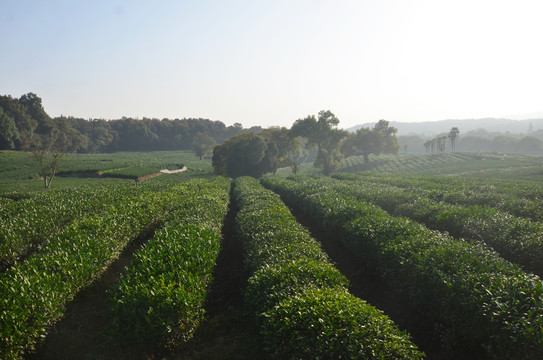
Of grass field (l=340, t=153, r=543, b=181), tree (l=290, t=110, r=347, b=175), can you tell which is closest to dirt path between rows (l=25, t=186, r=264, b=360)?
tree (l=290, t=110, r=347, b=175)

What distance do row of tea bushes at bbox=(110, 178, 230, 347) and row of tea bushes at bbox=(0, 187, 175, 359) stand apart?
150cm

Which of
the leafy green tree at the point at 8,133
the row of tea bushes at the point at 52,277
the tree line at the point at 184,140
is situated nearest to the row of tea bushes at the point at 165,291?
the row of tea bushes at the point at 52,277

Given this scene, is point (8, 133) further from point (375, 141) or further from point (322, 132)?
point (375, 141)

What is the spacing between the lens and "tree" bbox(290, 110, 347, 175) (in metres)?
63.0

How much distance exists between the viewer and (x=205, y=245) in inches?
414

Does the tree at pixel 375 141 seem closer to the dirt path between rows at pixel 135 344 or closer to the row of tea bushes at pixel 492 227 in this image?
the row of tea bushes at pixel 492 227

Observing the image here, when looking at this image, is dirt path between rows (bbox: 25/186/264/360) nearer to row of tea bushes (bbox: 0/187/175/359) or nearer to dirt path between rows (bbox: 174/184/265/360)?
dirt path between rows (bbox: 174/184/265/360)

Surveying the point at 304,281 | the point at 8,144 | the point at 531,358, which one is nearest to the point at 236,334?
the point at 304,281

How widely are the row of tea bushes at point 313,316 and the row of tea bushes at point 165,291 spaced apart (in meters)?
1.57

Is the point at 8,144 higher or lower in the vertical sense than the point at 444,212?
higher

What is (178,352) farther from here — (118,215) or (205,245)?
(118,215)

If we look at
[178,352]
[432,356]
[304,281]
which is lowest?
[432,356]

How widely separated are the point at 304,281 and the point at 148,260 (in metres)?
4.76

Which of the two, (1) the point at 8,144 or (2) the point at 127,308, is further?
(1) the point at 8,144
